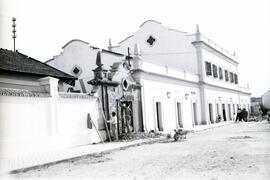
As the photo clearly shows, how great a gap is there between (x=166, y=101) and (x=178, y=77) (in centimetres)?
284

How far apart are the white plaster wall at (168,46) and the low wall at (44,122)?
14417 mm

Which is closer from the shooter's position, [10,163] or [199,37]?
[10,163]

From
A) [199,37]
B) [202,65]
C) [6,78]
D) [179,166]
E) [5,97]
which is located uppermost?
[199,37]

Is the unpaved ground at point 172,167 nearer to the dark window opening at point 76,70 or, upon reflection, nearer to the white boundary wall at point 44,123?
the white boundary wall at point 44,123

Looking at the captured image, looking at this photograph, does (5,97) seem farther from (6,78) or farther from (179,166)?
(179,166)

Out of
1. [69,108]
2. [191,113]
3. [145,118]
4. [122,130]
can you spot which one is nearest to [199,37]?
[191,113]

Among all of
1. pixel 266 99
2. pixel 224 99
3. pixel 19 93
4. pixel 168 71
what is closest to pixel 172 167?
pixel 19 93

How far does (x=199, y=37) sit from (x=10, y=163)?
70.7ft

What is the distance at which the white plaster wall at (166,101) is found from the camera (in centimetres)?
2025

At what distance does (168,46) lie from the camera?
29016 mm

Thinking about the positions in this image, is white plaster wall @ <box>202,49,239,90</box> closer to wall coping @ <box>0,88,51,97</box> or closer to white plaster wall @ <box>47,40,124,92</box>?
white plaster wall @ <box>47,40,124,92</box>

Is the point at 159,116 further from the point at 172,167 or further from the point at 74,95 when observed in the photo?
the point at 172,167

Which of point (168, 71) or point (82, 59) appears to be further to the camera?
point (168, 71)

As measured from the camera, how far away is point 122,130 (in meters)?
17.6
